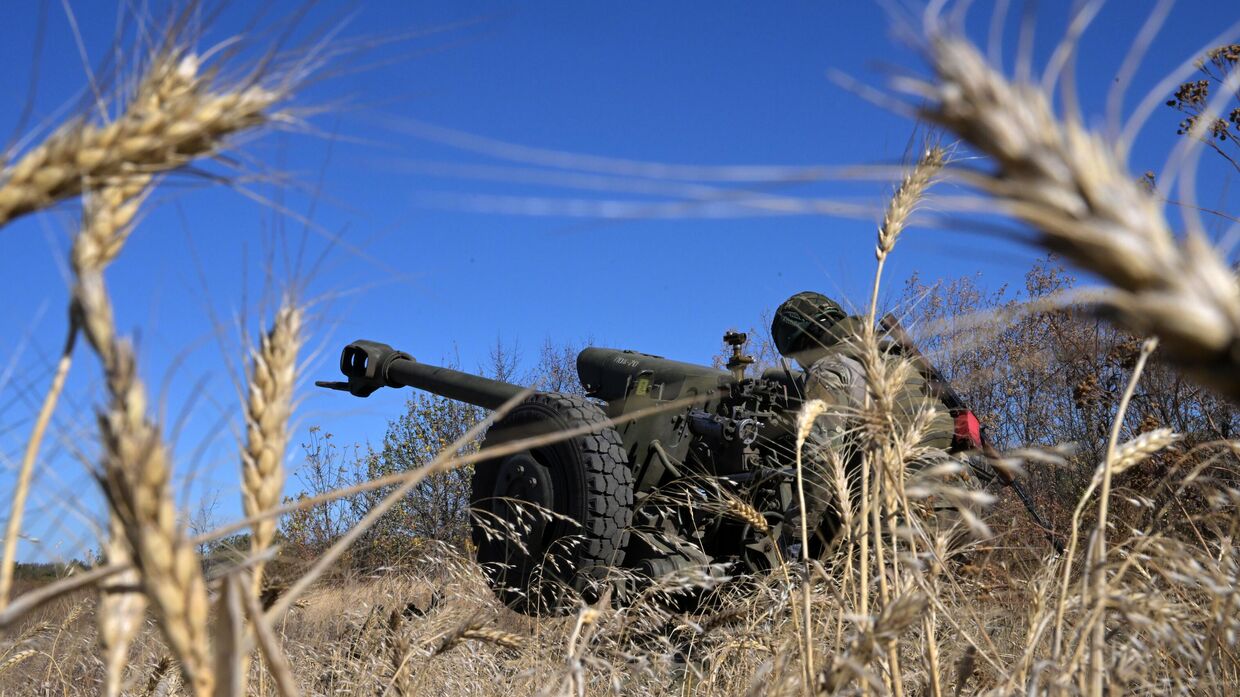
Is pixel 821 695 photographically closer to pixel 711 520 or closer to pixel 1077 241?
pixel 1077 241

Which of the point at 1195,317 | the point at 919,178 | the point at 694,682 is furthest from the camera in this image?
the point at 694,682

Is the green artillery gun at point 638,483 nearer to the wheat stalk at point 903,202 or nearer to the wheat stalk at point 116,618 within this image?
the wheat stalk at point 903,202

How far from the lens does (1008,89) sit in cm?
68

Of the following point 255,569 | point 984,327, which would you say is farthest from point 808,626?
point 255,569

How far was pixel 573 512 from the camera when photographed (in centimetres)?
568

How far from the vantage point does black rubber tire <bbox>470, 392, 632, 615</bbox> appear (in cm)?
552

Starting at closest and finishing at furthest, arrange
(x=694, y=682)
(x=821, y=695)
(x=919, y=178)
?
(x=821, y=695) < (x=919, y=178) < (x=694, y=682)

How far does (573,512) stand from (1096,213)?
5186 millimetres

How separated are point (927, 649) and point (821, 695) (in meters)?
0.47

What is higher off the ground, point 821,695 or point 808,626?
point 808,626

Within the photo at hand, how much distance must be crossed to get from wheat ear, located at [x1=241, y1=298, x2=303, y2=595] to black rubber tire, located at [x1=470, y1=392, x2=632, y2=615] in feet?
13.8

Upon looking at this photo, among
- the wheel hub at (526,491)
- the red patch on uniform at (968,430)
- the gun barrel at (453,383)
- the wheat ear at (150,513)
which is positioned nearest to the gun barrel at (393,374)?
the gun barrel at (453,383)

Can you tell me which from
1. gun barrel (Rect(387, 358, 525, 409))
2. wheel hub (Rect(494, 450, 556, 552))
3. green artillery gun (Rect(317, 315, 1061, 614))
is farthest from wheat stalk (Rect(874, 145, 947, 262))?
gun barrel (Rect(387, 358, 525, 409))

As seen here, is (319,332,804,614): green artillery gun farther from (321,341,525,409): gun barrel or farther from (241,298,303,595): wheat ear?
(241,298,303,595): wheat ear
